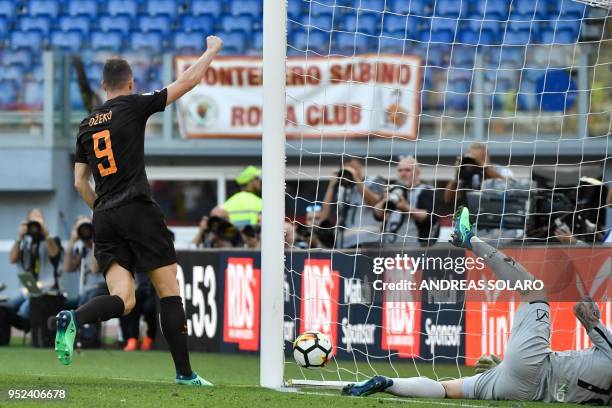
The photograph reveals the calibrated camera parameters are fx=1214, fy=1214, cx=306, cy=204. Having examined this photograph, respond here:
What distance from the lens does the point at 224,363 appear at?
10.1 metres

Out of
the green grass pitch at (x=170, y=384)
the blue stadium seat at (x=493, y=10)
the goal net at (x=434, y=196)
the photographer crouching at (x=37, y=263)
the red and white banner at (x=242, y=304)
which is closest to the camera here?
the green grass pitch at (x=170, y=384)

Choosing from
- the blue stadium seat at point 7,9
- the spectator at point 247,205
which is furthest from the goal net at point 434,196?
the blue stadium seat at point 7,9

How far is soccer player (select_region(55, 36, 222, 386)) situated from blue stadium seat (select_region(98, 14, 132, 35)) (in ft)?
36.7

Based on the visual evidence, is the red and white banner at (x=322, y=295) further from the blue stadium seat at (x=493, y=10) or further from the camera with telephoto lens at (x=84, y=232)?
the blue stadium seat at (x=493, y=10)

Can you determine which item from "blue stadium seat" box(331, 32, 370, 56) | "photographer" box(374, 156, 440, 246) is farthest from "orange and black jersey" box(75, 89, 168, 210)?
"blue stadium seat" box(331, 32, 370, 56)

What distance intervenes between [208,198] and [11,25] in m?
3.91

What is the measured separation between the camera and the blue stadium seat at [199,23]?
56.2ft

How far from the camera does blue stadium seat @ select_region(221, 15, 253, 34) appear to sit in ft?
55.7

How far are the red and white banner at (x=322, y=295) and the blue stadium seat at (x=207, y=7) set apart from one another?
835 centimetres

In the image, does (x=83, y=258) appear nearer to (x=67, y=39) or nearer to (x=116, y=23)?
(x=67, y=39)

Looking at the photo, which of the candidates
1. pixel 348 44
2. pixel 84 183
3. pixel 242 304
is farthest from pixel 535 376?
pixel 348 44

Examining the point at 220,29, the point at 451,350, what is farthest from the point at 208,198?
the point at 451,350

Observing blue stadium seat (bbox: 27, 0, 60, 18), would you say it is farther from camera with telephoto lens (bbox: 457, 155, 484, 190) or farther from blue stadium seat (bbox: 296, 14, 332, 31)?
camera with telephoto lens (bbox: 457, 155, 484, 190)

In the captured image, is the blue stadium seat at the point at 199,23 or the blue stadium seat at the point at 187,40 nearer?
the blue stadium seat at the point at 187,40
